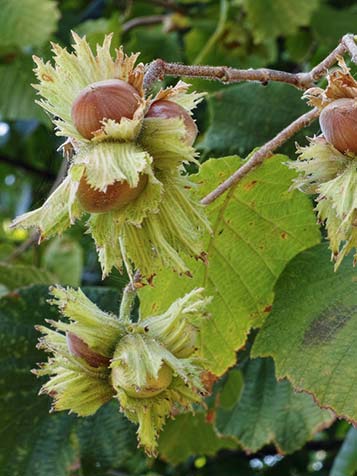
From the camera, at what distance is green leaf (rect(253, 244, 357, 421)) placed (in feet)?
4.26

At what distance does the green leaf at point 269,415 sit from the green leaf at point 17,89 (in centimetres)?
124

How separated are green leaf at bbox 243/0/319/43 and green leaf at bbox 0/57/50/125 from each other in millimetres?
768

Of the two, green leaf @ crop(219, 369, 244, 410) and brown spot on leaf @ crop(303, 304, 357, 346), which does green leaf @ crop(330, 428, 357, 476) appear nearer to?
green leaf @ crop(219, 369, 244, 410)

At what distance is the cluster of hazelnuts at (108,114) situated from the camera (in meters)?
0.98

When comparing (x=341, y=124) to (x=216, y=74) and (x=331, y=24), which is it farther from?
(x=331, y=24)

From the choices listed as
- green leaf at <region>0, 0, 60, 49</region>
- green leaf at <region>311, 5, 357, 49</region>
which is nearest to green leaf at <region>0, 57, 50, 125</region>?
green leaf at <region>0, 0, 60, 49</region>

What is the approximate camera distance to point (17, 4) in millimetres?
2631

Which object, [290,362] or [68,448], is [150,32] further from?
[290,362]

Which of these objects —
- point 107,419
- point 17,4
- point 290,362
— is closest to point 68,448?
point 107,419

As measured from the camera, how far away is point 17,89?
282cm

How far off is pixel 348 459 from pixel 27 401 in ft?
2.59

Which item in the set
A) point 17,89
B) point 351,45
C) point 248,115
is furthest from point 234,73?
point 17,89

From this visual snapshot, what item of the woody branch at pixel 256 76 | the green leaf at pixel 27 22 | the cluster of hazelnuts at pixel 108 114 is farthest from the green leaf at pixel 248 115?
the green leaf at pixel 27 22

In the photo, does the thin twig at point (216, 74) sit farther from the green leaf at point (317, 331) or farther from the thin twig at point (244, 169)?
the green leaf at point (317, 331)
